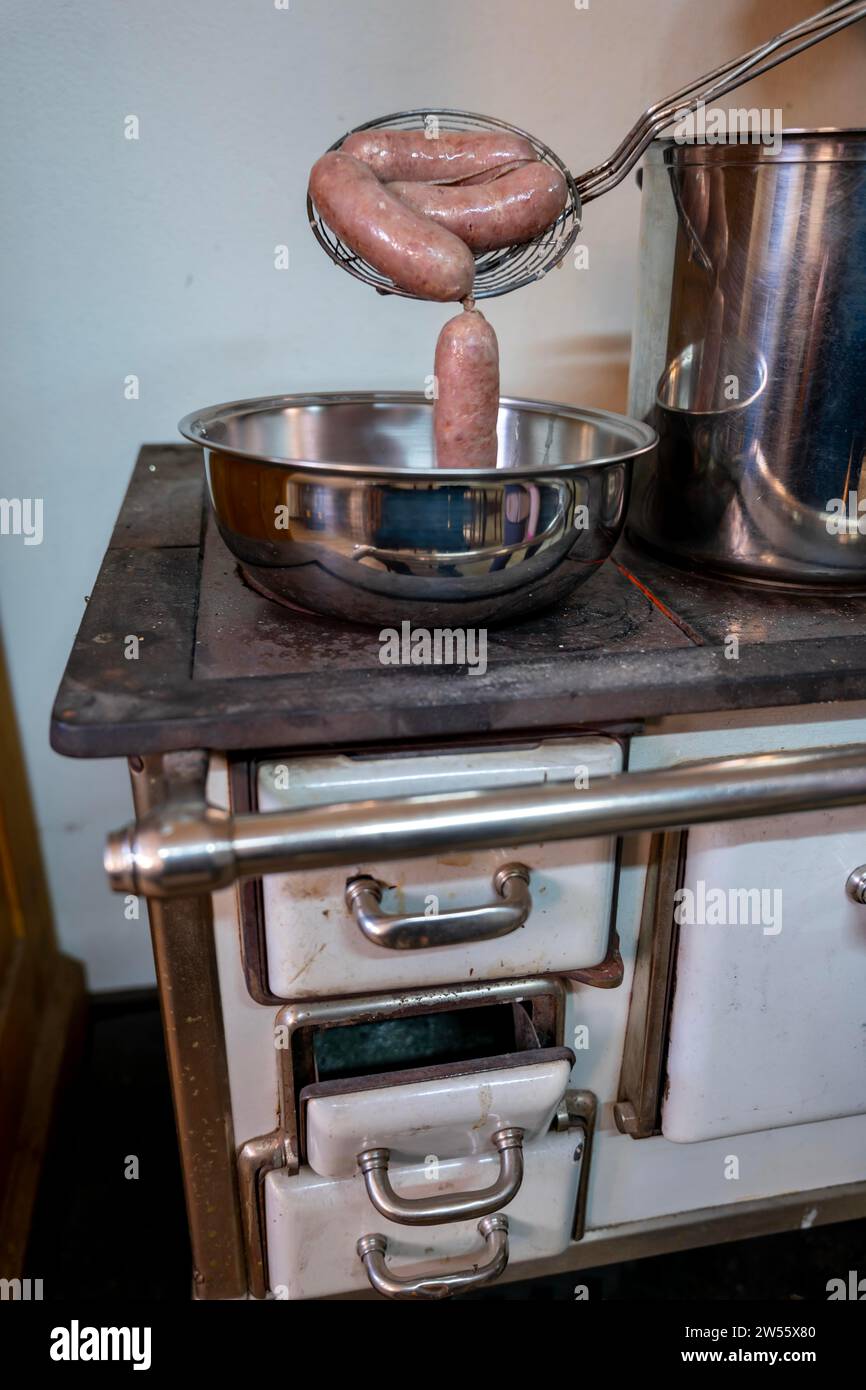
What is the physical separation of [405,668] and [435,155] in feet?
1.51

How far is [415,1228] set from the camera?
0.86 meters

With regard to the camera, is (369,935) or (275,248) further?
(275,248)

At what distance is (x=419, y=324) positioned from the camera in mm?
1292

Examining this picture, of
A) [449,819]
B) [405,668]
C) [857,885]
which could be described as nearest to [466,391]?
[405,668]

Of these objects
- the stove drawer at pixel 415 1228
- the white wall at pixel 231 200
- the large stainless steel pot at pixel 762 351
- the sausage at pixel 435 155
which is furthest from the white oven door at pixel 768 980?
the white wall at pixel 231 200

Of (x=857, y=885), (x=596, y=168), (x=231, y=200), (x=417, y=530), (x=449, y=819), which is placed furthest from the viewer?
(x=231, y=200)

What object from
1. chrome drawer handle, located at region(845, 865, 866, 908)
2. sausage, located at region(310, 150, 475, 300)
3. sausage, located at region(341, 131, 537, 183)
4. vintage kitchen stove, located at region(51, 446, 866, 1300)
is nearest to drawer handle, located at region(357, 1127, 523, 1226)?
vintage kitchen stove, located at region(51, 446, 866, 1300)

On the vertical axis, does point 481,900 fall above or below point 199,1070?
above

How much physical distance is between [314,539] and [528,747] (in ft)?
0.72

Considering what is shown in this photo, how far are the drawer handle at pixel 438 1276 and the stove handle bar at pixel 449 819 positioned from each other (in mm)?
439

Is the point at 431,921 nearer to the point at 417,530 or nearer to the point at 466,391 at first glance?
the point at 417,530

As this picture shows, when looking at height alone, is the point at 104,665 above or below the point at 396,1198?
above
